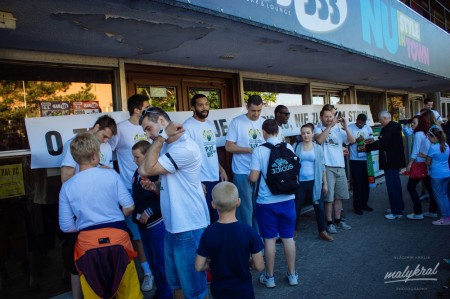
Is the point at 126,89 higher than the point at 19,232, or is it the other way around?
the point at 126,89

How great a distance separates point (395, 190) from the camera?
20.0ft

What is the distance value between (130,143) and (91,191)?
61.2 inches

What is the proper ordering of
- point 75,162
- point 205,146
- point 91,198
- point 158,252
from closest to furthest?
point 91,198 → point 75,162 → point 158,252 → point 205,146

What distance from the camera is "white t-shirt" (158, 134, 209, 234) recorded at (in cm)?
268

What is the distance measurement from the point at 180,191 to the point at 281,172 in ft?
4.03

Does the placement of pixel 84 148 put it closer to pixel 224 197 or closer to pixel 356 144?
pixel 224 197

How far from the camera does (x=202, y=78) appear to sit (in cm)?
596

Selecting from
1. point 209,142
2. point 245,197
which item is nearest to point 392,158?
point 245,197

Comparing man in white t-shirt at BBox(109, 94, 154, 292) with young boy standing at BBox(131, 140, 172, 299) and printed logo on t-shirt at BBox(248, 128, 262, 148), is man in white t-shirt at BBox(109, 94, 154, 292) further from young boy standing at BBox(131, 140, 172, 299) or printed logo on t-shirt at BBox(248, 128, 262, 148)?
printed logo on t-shirt at BBox(248, 128, 262, 148)

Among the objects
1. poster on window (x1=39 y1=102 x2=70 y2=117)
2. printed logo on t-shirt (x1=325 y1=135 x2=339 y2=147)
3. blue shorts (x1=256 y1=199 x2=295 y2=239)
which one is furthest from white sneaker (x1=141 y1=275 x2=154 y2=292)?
printed logo on t-shirt (x1=325 y1=135 x2=339 y2=147)

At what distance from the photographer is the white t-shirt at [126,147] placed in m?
4.06

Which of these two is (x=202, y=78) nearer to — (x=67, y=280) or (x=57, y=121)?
(x=57, y=121)

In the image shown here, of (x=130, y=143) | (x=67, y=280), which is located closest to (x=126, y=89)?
(x=130, y=143)
